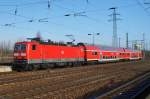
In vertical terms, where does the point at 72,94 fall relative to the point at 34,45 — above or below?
below

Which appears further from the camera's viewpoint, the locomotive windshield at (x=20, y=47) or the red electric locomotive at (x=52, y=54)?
the locomotive windshield at (x=20, y=47)

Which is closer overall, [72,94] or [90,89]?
[72,94]

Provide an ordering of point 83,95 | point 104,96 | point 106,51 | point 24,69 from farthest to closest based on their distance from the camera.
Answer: point 106,51, point 24,69, point 83,95, point 104,96

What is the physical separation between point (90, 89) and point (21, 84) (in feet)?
16.3

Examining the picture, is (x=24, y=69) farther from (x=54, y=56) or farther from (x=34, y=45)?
(x=54, y=56)

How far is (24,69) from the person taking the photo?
1382 inches

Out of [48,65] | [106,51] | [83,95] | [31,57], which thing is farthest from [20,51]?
[106,51]

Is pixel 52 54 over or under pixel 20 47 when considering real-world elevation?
under

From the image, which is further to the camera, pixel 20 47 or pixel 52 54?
pixel 52 54

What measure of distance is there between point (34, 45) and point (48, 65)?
4257mm

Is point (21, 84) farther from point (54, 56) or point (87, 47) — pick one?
point (87, 47)

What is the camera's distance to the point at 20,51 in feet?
116

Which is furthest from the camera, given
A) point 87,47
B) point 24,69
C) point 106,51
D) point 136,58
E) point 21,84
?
point 136,58

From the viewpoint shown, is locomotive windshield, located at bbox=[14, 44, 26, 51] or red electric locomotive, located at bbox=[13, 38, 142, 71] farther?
locomotive windshield, located at bbox=[14, 44, 26, 51]
